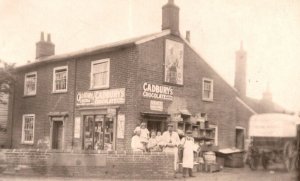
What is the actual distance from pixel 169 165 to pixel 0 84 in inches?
551

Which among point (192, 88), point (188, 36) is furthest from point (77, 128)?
point (188, 36)

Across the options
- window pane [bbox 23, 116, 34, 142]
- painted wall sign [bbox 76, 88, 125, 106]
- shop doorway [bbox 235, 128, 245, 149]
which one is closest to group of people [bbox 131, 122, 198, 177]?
painted wall sign [bbox 76, 88, 125, 106]

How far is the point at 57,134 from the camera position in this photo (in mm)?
21281

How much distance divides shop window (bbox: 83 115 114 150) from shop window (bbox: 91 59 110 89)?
157 centimetres

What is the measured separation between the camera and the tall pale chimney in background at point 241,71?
30328 mm

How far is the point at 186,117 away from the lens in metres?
19.0

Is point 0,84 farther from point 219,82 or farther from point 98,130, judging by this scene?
point 219,82

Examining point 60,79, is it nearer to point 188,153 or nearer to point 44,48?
point 44,48

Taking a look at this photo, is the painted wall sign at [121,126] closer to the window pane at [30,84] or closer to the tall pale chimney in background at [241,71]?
the window pane at [30,84]

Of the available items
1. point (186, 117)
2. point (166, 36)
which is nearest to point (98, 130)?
point (186, 117)

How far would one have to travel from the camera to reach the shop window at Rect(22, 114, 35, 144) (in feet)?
75.2

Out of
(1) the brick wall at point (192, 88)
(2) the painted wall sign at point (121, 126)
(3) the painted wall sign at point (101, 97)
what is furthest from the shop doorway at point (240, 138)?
(3) the painted wall sign at point (101, 97)

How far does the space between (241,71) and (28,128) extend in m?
16.6

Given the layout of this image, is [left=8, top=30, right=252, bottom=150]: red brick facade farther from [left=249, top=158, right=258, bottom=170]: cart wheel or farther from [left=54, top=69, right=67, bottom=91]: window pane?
[left=249, top=158, right=258, bottom=170]: cart wheel
